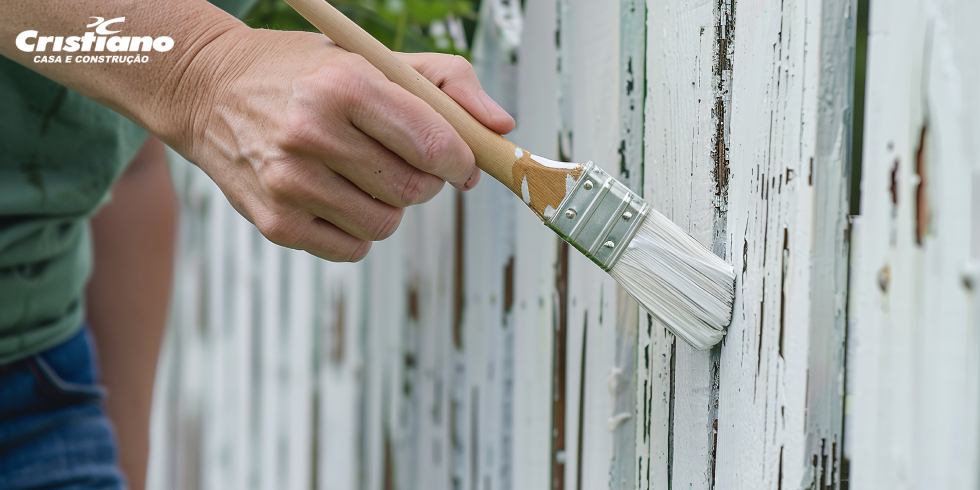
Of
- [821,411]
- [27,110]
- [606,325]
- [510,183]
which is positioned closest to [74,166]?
[27,110]

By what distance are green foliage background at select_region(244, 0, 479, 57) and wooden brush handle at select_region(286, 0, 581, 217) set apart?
0.85 m

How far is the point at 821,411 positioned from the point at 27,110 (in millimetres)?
1267

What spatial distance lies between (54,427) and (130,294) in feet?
1.27

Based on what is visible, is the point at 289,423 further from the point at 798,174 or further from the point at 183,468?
the point at 798,174

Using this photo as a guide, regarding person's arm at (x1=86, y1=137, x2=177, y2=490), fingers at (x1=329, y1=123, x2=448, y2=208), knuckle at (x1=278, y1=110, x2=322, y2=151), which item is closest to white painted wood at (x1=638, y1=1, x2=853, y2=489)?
fingers at (x1=329, y1=123, x2=448, y2=208)

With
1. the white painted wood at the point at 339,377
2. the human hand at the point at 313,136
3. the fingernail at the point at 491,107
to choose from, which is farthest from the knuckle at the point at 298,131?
the white painted wood at the point at 339,377

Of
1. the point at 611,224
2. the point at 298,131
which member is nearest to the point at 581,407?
the point at 611,224

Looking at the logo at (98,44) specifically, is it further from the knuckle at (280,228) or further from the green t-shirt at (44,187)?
the green t-shirt at (44,187)

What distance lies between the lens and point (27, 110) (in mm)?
1079

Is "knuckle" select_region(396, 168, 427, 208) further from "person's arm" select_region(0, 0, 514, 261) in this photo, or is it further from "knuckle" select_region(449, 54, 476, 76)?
"knuckle" select_region(449, 54, 476, 76)

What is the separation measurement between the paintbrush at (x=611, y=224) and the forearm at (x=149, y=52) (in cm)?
13

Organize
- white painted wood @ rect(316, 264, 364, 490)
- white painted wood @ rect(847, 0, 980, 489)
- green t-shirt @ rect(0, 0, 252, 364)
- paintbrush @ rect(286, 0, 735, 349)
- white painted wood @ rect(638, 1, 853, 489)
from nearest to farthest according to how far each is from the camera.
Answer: white painted wood @ rect(847, 0, 980, 489), white painted wood @ rect(638, 1, 853, 489), paintbrush @ rect(286, 0, 735, 349), green t-shirt @ rect(0, 0, 252, 364), white painted wood @ rect(316, 264, 364, 490)

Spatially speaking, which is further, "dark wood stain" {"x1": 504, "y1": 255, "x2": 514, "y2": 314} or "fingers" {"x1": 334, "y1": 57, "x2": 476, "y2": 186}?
"dark wood stain" {"x1": 504, "y1": 255, "x2": 514, "y2": 314}

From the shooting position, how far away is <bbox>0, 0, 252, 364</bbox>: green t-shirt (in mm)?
1066
